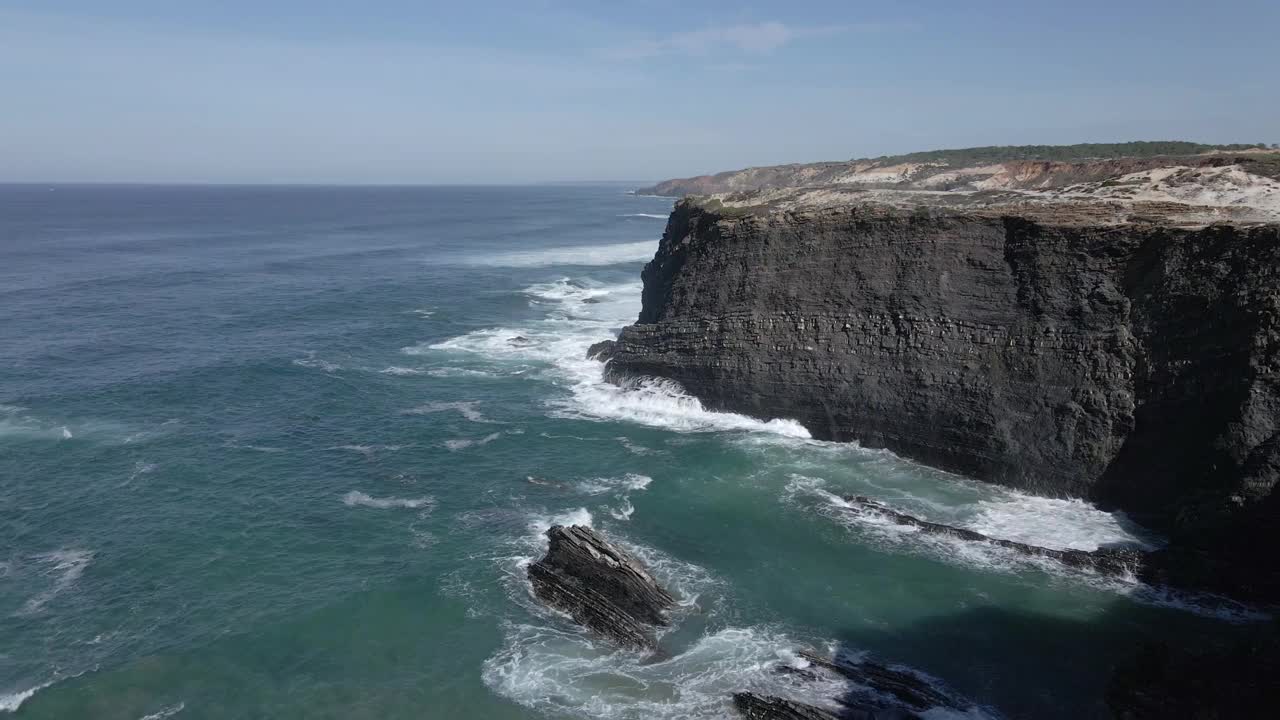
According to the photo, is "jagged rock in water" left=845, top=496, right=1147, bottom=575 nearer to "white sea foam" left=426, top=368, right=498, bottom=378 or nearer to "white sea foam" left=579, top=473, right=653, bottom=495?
"white sea foam" left=579, top=473, right=653, bottom=495

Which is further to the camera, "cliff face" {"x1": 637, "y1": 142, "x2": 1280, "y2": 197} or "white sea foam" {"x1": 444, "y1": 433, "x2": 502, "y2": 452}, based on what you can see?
"cliff face" {"x1": 637, "y1": 142, "x2": 1280, "y2": 197}

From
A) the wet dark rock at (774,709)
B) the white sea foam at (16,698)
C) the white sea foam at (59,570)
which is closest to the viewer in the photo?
the wet dark rock at (774,709)

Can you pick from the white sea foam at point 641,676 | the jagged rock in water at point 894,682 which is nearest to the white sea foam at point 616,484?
the white sea foam at point 641,676

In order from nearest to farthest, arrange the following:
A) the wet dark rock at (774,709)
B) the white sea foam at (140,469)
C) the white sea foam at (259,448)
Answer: the wet dark rock at (774,709) < the white sea foam at (140,469) < the white sea foam at (259,448)

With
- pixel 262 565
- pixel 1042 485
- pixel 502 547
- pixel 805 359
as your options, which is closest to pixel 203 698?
pixel 262 565

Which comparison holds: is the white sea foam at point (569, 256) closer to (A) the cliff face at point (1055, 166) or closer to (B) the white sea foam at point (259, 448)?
(A) the cliff face at point (1055, 166)

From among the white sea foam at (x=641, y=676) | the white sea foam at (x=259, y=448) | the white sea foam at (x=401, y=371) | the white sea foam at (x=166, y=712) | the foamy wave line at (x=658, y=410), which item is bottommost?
the white sea foam at (x=166, y=712)

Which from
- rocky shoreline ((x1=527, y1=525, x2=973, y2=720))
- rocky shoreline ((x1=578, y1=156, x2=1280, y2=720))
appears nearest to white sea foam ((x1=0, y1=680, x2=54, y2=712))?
rocky shoreline ((x1=527, y1=525, x2=973, y2=720))
